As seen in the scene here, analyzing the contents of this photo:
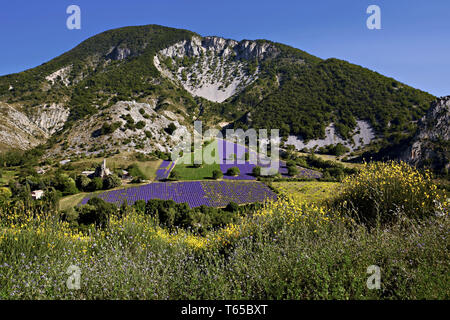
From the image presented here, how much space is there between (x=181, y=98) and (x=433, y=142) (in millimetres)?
103400

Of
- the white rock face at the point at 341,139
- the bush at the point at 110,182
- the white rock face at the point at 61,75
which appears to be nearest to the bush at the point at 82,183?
the bush at the point at 110,182

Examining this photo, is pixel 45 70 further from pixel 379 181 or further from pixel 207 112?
pixel 379 181

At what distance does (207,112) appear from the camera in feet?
393

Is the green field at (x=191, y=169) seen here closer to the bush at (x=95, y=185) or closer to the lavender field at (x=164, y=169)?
Result: the lavender field at (x=164, y=169)

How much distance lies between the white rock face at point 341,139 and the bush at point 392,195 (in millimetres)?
74636

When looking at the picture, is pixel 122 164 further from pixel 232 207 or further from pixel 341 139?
pixel 341 139

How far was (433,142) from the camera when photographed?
56938 mm

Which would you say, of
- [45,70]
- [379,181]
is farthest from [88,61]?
[379,181]

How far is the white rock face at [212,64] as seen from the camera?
149m

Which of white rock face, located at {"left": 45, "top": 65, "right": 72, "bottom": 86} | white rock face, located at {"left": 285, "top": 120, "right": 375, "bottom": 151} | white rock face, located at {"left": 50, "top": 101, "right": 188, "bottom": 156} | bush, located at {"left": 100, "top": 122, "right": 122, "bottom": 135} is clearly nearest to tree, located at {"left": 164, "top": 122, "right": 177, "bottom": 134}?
white rock face, located at {"left": 50, "top": 101, "right": 188, "bottom": 156}

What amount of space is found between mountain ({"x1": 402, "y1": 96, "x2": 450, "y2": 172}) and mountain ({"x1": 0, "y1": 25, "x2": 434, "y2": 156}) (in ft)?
36.0

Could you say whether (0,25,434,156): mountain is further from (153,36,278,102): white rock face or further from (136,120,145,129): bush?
(153,36,278,102): white rock face

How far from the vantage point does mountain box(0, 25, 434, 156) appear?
7150 centimetres

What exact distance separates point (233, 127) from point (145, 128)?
145 ft
